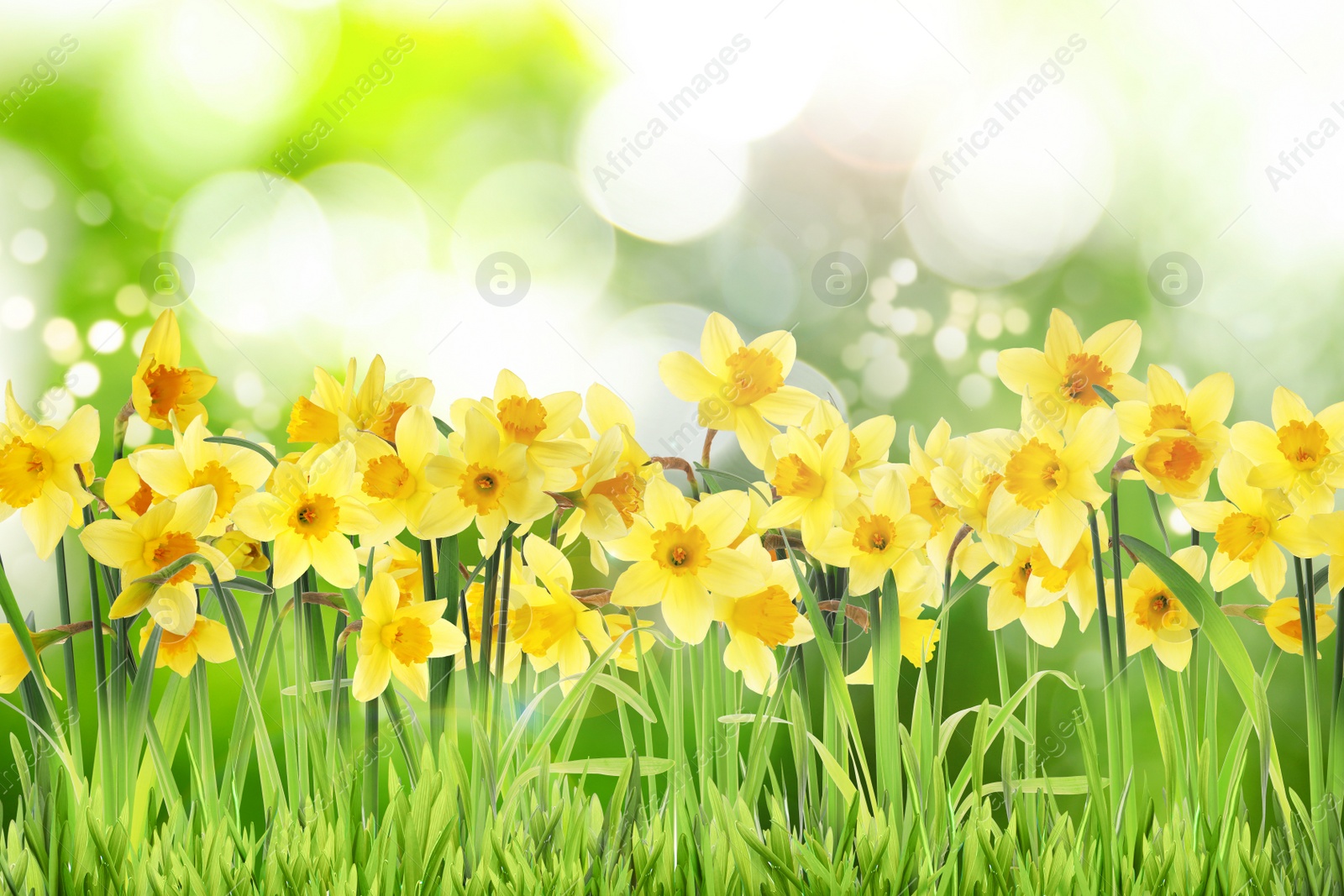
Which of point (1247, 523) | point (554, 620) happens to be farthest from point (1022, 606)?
point (554, 620)

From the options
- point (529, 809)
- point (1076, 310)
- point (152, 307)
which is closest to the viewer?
point (529, 809)

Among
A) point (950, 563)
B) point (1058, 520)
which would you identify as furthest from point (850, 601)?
point (1058, 520)

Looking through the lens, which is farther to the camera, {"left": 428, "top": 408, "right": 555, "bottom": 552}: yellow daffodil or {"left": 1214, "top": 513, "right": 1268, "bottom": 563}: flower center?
{"left": 1214, "top": 513, "right": 1268, "bottom": 563}: flower center

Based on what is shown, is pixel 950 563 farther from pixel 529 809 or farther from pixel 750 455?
pixel 529 809

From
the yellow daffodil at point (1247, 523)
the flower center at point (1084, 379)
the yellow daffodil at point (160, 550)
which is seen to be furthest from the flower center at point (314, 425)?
the yellow daffodil at point (1247, 523)

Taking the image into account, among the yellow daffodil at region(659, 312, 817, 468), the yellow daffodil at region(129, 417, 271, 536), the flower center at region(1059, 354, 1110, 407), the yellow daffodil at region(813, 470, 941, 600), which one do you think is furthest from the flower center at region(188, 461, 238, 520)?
the flower center at region(1059, 354, 1110, 407)

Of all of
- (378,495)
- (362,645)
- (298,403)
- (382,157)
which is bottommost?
(362,645)

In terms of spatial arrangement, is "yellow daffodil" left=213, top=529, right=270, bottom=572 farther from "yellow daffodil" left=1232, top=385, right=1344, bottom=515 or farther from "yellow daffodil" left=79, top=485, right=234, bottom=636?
"yellow daffodil" left=1232, top=385, right=1344, bottom=515

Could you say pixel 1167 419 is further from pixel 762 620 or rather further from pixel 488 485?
pixel 488 485
